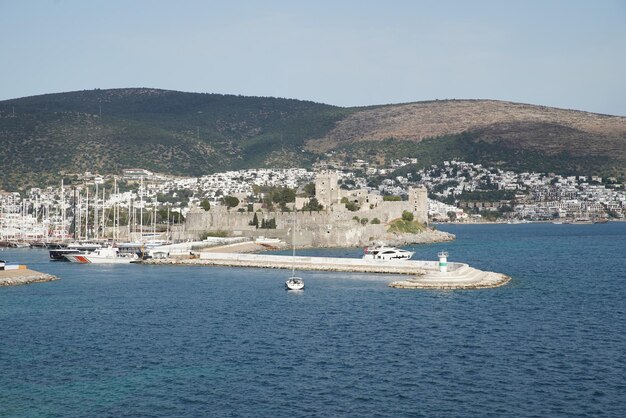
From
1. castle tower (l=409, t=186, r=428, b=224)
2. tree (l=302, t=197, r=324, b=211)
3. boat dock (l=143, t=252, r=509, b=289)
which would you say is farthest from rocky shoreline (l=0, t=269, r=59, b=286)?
castle tower (l=409, t=186, r=428, b=224)

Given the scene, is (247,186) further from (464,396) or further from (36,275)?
(464,396)

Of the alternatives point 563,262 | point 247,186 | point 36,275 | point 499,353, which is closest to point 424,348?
point 499,353

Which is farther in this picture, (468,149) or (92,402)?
(468,149)

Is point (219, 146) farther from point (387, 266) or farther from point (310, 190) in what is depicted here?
point (387, 266)

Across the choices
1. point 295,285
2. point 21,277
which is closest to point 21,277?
point 21,277

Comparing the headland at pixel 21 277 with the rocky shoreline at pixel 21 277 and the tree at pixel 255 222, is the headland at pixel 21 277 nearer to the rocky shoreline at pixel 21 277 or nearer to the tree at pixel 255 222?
the rocky shoreline at pixel 21 277

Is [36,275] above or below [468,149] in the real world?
below
